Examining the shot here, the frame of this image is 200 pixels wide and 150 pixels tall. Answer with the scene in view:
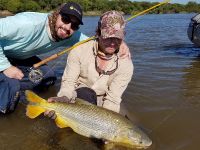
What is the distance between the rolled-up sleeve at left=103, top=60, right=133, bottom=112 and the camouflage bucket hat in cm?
59

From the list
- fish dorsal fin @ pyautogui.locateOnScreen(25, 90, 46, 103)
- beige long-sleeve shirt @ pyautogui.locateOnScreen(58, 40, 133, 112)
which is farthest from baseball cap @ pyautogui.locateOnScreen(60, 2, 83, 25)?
fish dorsal fin @ pyautogui.locateOnScreen(25, 90, 46, 103)

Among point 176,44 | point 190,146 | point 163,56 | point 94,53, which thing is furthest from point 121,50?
point 176,44

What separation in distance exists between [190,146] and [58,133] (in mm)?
1786

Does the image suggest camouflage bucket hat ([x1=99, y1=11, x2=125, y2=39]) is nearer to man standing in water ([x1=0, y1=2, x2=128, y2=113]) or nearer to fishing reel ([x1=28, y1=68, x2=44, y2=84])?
man standing in water ([x1=0, y1=2, x2=128, y2=113])

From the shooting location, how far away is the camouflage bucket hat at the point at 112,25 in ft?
13.8

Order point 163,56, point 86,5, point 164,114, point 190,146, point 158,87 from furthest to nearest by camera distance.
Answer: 1. point 86,5
2. point 163,56
3. point 158,87
4. point 164,114
5. point 190,146

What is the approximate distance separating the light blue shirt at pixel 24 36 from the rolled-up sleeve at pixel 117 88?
1.40 meters

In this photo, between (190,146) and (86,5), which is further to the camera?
(86,5)

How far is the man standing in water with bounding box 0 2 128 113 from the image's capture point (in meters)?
4.91

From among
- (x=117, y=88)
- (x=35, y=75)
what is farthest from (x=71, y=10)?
(x=35, y=75)

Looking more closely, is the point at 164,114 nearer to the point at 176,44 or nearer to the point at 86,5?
the point at 176,44

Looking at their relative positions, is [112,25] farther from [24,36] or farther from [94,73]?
[24,36]

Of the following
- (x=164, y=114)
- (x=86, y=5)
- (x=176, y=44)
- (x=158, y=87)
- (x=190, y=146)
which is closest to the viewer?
(x=190, y=146)

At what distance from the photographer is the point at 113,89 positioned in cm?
471
